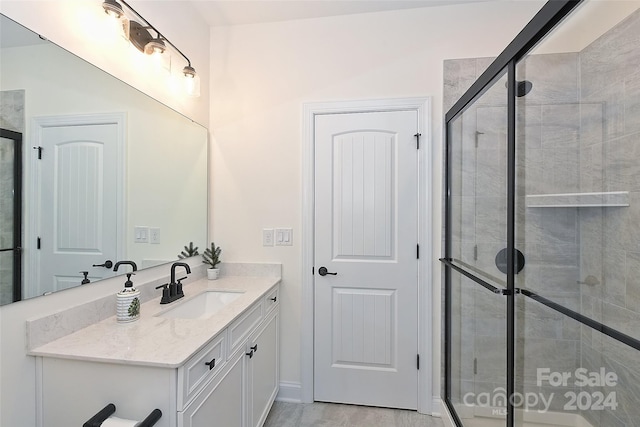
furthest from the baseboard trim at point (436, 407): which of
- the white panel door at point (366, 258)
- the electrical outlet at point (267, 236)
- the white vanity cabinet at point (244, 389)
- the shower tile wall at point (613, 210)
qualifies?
the electrical outlet at point (267, 236)

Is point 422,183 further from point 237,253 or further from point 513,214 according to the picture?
point 237,253

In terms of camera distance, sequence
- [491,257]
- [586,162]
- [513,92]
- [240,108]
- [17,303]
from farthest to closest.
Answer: [240,108], [491,257], [586,162], [513,92], [17,303]

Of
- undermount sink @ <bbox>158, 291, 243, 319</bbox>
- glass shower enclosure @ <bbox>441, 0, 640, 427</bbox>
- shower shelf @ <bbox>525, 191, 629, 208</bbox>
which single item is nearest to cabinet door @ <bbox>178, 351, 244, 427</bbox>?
undermount sink @ <bbox>158, 291, 243, 319</bbox>

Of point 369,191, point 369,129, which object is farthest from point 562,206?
point 369,129

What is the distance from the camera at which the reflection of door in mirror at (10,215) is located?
98cm

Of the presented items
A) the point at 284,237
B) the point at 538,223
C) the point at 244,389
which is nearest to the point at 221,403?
the point at 244,389

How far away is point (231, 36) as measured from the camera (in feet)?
7.65

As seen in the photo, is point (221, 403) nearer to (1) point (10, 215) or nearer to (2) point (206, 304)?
(2) point (206, 304)

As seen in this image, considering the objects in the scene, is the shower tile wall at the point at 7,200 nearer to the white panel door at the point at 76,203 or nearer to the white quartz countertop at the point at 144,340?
the white panel door at the point at 76,203

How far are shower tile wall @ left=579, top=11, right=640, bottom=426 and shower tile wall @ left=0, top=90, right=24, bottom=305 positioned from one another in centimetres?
220

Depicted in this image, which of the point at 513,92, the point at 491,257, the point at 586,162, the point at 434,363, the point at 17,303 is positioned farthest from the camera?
the point at 434,363

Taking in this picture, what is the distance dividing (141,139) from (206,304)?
3.43ft

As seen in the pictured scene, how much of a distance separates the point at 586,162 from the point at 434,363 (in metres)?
1.52

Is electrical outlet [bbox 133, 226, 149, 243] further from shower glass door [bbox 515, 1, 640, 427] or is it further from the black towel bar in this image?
shower glass door [bbox 515, 1, 640, 427]
